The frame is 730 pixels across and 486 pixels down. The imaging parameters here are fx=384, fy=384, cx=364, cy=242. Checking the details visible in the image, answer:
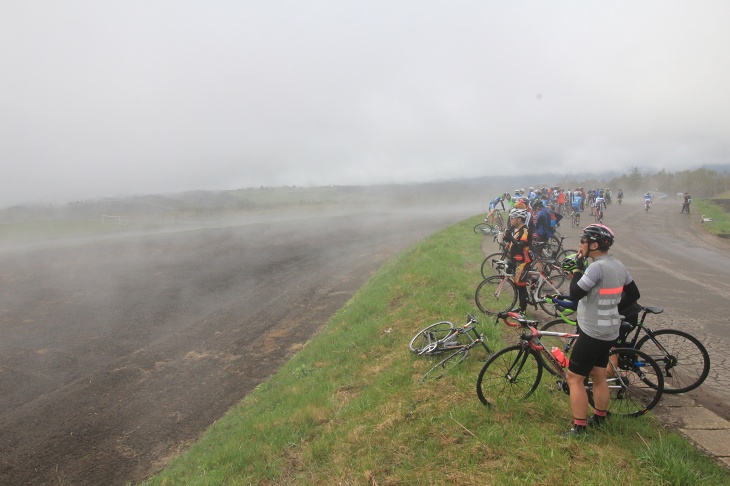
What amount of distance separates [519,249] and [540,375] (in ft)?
14.8

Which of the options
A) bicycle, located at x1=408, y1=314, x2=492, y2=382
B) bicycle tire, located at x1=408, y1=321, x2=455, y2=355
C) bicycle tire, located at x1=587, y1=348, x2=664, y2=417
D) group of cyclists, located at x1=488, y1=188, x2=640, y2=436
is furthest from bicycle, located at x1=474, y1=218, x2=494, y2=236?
group of cyclists, located at x1=488, y1=188, x2=640, y2=436

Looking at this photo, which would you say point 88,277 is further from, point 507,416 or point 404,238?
point 507,416

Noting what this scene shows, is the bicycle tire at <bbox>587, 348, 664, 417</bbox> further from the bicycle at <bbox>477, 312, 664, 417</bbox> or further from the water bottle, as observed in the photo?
the water bottle

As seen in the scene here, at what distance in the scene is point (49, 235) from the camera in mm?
49719

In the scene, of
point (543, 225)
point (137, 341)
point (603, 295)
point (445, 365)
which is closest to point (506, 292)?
point (543, 225)

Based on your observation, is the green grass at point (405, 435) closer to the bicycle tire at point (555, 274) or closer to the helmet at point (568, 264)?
the helmet at point (568, 264)

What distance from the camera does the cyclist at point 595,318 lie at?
443 centimetres

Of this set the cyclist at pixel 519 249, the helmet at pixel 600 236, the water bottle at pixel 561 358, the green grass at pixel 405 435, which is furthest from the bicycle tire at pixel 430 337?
the helmet at pixel 600 236

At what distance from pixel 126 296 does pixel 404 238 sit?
24.0 m

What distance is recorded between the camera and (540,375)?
5.52 m

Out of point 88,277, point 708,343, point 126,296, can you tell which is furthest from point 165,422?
point 88,277

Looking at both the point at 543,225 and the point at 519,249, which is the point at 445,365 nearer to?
the point at 519,249

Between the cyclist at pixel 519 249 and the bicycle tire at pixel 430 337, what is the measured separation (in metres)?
2.03

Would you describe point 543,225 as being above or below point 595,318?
above
